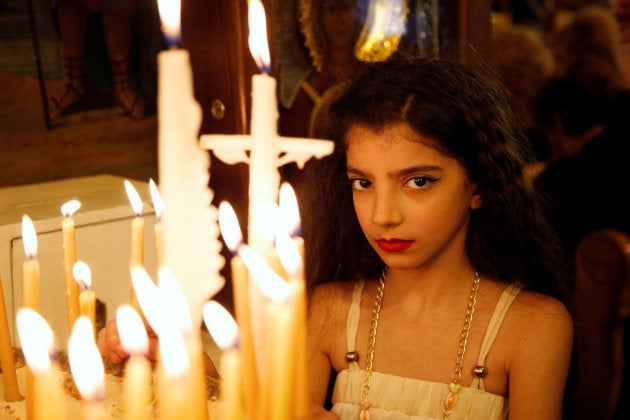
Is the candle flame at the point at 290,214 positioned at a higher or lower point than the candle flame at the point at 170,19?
lower

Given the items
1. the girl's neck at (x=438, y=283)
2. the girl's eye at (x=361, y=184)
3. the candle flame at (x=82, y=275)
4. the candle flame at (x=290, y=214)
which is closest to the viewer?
the candle flame at (x=290, y=214)

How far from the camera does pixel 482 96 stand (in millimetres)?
1539

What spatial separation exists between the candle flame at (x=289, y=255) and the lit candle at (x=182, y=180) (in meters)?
0.08

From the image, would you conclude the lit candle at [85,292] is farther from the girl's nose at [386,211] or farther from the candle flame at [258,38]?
the girl's nose at [386,211]

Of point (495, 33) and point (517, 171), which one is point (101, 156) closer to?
point (517, 171)

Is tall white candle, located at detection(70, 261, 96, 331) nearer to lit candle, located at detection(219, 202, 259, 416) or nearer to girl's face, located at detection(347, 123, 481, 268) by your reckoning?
lit candle, located at detection(219, 202, 259, 416)

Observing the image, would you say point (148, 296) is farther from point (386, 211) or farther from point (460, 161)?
point (460, 161)

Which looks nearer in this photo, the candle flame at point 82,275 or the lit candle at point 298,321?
the lit candle at point 298,321

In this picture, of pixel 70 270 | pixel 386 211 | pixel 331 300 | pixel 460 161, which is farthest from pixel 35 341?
pixel 331 300

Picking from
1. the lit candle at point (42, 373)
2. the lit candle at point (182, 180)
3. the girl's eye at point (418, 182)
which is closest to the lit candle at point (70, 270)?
the lit candle at point (182, 180)

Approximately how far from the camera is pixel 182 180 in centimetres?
55

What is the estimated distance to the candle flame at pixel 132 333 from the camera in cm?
47

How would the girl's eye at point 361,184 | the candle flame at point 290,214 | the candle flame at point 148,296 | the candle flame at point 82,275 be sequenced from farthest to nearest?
the girl's eye at point 361,184, the candle flame at point 82,275, the candle flame at point 290,214, the candle flame at point 148,296

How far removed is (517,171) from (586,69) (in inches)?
65.6
